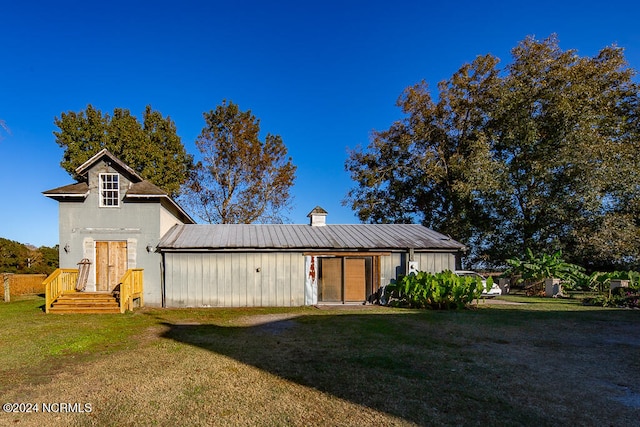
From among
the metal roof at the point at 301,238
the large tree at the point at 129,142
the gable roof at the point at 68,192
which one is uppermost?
the large tree at the point at 129,142

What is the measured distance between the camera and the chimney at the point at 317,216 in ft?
61.3

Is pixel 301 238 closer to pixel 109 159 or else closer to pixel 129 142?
pixel 109 159

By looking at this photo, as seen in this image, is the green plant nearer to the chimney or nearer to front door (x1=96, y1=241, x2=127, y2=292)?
the chimney

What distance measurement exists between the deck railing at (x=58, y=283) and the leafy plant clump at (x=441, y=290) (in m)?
12.5

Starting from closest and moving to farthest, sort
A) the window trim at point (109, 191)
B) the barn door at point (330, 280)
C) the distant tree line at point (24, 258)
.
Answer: the window trim at point (109, 191), the barn door at point (330, 280), the distant tree line at point (24, 258)

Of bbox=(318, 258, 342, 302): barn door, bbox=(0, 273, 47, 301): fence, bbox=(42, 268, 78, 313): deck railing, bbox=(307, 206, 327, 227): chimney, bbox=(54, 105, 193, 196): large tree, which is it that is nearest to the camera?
bbox=(42, 268, 78, 313): deck railing

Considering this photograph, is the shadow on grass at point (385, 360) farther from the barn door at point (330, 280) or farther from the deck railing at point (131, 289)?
the barn door at point (330, 280)

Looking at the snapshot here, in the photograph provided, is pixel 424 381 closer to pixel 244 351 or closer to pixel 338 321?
pixel 244 351

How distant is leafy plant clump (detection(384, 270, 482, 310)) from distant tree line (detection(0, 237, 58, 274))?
2200 cm

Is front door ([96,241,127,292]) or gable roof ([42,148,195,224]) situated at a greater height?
gable roof ([42,148,195,224])

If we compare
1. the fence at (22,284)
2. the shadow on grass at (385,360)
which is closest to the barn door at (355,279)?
the shadow on grass at (385,360)

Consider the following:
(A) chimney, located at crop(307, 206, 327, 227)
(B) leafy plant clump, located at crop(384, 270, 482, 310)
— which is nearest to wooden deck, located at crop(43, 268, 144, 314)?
(A) chimney, located at crop(307, 206, 327, 227)

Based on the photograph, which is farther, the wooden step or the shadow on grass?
the wooden step

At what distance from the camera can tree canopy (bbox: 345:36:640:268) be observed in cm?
2078
